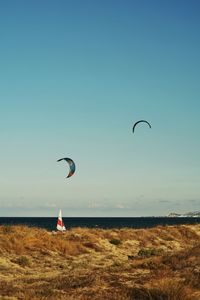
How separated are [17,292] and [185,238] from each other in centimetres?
2941

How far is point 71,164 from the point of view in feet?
111

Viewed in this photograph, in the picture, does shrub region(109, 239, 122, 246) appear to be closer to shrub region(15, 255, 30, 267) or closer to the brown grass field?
the brown grass field

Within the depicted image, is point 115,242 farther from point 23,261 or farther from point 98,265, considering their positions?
point 23,261

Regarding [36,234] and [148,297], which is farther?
[36,234]

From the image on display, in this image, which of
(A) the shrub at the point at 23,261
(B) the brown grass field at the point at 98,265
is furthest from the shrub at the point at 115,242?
(A) the shrub at the point at 23,261

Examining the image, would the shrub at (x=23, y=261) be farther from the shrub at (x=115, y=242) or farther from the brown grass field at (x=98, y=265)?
the shrub at (x=115, y=242)

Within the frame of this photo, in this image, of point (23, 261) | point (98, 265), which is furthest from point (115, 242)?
point (23, 261)

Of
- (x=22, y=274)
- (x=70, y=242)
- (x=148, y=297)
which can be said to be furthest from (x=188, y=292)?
(x=70, y=242)

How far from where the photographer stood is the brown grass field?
1339cm

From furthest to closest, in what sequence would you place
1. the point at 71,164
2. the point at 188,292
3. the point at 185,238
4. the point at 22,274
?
the point at 185,238, the point at 71,164, the point at 22,274, the point at 188,292

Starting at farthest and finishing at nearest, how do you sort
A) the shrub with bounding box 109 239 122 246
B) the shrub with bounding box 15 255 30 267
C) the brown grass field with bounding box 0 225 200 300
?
the shrub with bounding box 109 239 122 246
the shrub with bounding box 15 255 30 267
the brown grass field with bounding box 0 225 200 300

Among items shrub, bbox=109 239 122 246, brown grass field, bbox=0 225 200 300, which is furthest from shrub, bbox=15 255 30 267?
shrub, bbox=109 239 122 246

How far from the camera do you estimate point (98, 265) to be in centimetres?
2441

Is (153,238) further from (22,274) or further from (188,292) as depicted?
(188,292)
